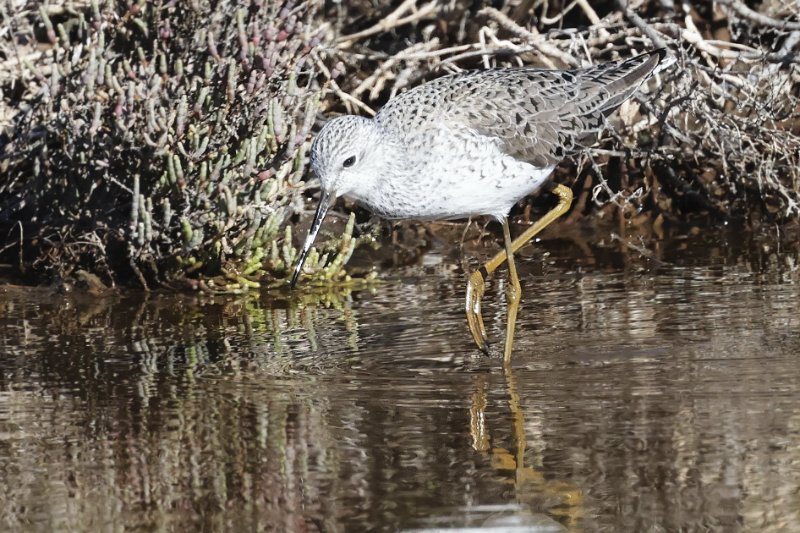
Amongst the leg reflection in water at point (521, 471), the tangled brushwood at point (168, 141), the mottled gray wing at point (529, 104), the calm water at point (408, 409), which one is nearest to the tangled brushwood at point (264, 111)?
the tangled brushwood at point (168, 141)

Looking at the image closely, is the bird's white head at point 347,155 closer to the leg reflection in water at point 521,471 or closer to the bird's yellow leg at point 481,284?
the bird's yellow leg at point 481,284

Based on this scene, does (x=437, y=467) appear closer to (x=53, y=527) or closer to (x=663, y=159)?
(x=53, y=527)

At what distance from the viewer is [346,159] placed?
19.5 feet

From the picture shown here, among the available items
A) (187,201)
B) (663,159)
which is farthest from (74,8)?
(663,159)

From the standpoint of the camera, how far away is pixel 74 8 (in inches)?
335

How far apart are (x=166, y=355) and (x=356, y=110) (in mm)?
3016

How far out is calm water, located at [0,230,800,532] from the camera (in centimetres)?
414

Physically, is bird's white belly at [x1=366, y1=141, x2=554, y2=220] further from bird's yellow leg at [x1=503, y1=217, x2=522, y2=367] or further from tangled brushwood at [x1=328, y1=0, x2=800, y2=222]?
tangled brushwood at [x1=328, y1=0, x2=800, y2=222]

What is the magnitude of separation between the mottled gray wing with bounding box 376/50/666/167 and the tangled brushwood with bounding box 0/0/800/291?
0.72 m

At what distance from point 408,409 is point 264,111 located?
2.64 m

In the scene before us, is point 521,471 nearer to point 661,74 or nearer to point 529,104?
point 529,104

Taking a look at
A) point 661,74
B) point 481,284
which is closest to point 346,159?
point 481,284

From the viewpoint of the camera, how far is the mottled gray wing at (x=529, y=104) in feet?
20.7

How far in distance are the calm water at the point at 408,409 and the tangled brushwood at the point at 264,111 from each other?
40 cm
